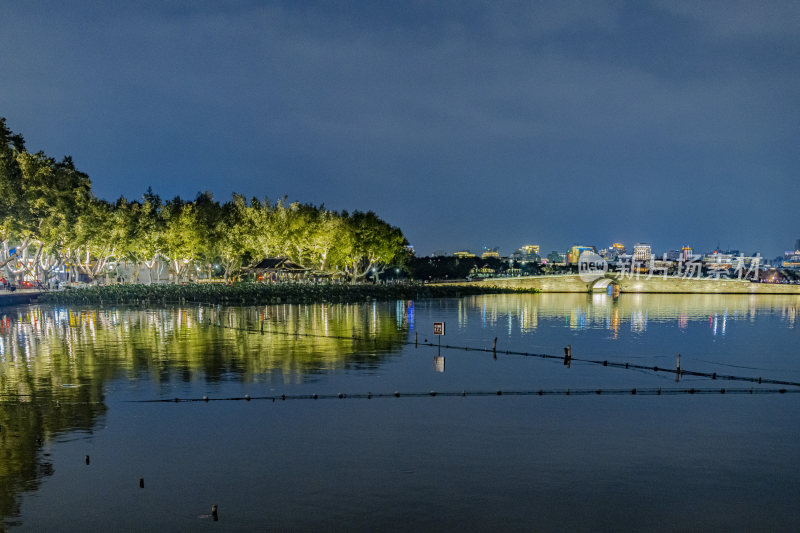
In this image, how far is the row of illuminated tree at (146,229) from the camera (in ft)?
252

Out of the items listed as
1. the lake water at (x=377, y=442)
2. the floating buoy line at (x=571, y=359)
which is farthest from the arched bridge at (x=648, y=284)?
the lake water at (x=377, y=442)

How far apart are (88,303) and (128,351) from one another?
47782 millimetres

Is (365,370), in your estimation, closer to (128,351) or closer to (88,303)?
(128,351)

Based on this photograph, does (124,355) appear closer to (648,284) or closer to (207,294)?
(207,294)

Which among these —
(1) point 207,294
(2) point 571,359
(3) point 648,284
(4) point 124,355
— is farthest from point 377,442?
(3) point 648,284

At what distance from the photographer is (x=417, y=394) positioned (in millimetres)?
28812

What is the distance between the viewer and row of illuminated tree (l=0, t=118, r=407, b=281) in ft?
252

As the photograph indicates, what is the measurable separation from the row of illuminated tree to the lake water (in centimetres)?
3971

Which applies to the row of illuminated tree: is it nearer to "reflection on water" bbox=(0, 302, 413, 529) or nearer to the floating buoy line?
"reflection on water" bbox=(0, 302, 413, 529)

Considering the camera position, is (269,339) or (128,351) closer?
(128,351)

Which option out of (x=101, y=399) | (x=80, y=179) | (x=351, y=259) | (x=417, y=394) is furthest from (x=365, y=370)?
(x=351, y=259)

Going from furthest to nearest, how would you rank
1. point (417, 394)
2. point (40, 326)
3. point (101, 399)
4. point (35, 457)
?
point (40, 326) < point (417, 394) < point (101, 399) < point (35, 457)

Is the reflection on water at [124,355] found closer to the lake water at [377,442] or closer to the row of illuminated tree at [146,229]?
the lake water at [377,442]

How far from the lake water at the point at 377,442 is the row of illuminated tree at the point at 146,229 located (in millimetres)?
39712
